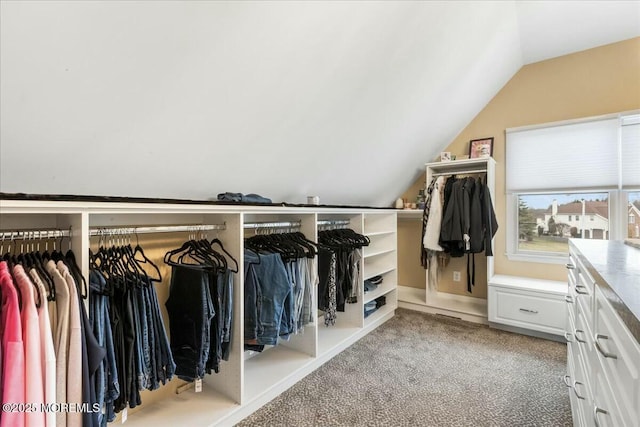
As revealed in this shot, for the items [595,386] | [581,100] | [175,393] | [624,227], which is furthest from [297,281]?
[581,100]

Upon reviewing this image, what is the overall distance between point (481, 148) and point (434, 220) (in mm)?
1045

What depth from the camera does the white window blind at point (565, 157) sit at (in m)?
2.84

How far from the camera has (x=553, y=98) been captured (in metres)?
3.12

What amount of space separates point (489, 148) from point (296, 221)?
8.16 ft

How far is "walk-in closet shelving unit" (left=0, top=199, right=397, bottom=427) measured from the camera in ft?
3.98

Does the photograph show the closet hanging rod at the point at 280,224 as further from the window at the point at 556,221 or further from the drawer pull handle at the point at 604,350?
the window at the point at 556,221

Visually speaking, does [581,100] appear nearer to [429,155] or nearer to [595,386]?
[429,155]

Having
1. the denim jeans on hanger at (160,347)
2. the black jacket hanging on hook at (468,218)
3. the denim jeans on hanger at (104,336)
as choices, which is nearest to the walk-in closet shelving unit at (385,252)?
the black jacket hanging on hook at (468,218)

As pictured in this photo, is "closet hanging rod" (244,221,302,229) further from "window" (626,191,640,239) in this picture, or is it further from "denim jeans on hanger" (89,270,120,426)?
"window" (626,191,640,239)

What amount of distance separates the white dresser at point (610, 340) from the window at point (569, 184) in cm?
202

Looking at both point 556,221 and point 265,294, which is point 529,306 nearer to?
point 556,221

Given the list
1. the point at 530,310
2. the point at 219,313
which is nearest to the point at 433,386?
the point at 530,310

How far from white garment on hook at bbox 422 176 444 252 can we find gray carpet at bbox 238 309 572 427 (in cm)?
93

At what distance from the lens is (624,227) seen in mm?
2795
